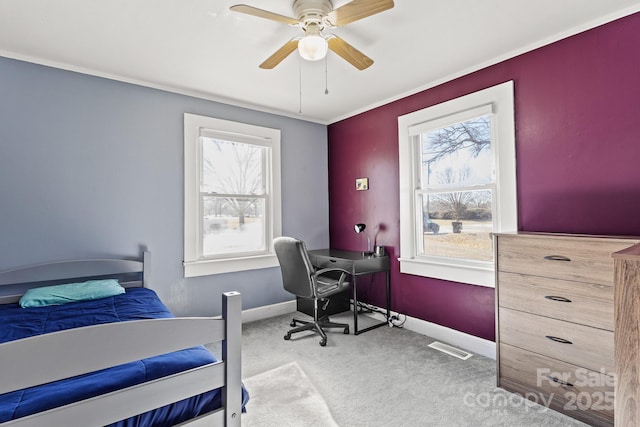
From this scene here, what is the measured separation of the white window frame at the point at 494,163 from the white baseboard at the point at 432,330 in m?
0.48

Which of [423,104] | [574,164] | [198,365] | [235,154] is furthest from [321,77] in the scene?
[198,365]

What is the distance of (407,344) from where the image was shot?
114 inches

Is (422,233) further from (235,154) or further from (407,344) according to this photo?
(235,154)

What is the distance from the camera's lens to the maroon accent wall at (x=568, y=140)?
6.51 ft

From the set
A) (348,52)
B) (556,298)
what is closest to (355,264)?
(556,298)

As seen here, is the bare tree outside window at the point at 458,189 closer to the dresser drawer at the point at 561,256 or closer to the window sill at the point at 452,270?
the window sill at the point at 452,270

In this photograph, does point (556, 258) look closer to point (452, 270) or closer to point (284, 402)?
point (452, 270)

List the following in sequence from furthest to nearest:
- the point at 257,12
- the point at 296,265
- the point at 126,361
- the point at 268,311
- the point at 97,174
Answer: the point at 268,311, the point at 296,265, the point at 97,174, the point at 257,12, the point at 126,361

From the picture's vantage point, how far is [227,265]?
11.2ft

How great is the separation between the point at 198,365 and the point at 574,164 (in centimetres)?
260

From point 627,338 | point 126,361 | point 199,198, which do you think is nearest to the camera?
point 627,338

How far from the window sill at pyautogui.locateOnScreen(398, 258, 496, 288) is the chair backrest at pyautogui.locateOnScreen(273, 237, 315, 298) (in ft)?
3.57

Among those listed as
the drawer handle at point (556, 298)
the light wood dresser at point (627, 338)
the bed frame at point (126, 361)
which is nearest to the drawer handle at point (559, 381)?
the drawer handle at point (556, 298)

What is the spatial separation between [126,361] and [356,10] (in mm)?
1874
